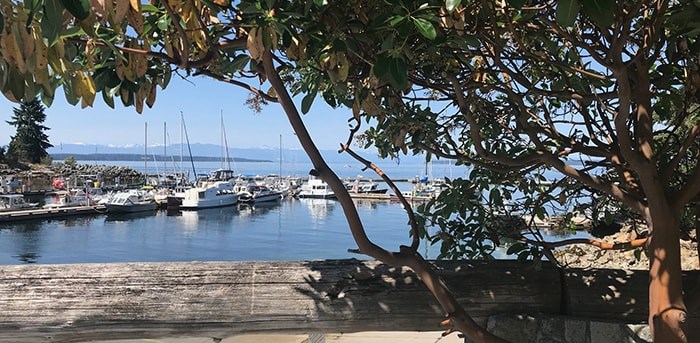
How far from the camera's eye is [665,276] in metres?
1.68

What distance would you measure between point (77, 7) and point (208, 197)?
49.4 m

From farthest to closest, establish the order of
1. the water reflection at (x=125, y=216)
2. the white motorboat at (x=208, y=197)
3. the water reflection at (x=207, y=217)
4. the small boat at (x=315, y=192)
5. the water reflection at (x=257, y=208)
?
the small boat at (x=315, y=192) < the water reflection at (x=257, y=208) < the white motorboat at (x=208, y=197) < the water reflection at (x=125, y=216) < the water reflection at (x=207, y=217)

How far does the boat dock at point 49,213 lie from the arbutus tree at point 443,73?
136 ft

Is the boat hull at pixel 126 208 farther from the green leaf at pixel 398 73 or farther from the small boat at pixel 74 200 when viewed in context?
the green leaf at pixel 398 73

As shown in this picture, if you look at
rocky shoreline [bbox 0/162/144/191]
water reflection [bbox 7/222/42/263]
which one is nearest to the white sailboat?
water reflection [bbox 7/222/42/263]

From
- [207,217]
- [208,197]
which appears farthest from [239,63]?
[208,197]

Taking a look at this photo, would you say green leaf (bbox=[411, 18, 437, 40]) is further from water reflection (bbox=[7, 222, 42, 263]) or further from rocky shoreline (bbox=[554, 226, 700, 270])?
water reflection (bbox=[7, 222, 42, 263])

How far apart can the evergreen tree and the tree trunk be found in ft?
223

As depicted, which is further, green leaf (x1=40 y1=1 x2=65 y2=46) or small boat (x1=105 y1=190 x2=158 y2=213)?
small boat (x1=105 y1=190 x2=158 y2=213)

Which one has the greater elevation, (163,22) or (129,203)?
(163,22)

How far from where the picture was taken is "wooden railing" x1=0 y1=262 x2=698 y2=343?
6.60 feet

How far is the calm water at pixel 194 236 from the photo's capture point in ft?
92.1

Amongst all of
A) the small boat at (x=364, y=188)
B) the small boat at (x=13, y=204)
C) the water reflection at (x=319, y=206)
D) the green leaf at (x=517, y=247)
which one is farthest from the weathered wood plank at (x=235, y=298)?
the small boat at (x=364, y=188)

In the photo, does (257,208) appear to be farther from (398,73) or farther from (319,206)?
(398,73)
